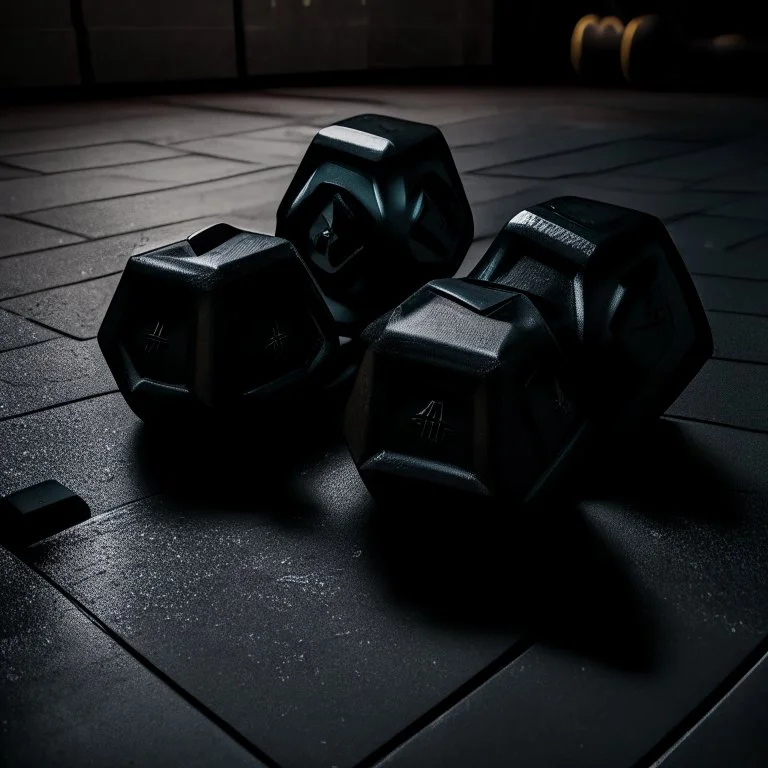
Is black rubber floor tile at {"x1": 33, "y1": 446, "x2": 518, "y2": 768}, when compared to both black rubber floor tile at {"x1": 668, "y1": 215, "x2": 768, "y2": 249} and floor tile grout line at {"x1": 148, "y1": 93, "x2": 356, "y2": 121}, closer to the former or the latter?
black rubber floor tile at {"x1": 668, "y1": 215, "x2": 768, "y2": 249}

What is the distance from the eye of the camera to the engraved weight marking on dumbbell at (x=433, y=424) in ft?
3.44

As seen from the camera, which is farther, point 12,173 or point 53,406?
point 12,173

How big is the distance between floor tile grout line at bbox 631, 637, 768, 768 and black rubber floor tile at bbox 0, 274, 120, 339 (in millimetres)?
1391

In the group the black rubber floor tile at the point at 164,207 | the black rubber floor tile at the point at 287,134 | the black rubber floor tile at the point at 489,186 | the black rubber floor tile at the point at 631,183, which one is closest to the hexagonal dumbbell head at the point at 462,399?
the black rubber floor tile at the point at 164,207

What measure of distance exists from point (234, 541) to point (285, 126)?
3873 mm

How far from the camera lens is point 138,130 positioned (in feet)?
15.3

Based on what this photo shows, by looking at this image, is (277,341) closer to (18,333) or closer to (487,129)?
(18,333)

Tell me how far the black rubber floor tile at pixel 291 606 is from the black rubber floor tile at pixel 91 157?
9.38 feet

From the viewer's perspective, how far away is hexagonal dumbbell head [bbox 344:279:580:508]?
3.36 ft

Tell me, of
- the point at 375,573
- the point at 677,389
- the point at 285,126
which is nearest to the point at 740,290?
the point at 677,389

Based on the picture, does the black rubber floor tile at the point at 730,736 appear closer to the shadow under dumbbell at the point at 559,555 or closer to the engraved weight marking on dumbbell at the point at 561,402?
the shadow under dumbbell at the point at 559,555

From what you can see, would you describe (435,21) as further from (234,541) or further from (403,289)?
(234,541)

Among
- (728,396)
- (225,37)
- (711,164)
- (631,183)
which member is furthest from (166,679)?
(225,37)

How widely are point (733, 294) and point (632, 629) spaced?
1.35m
